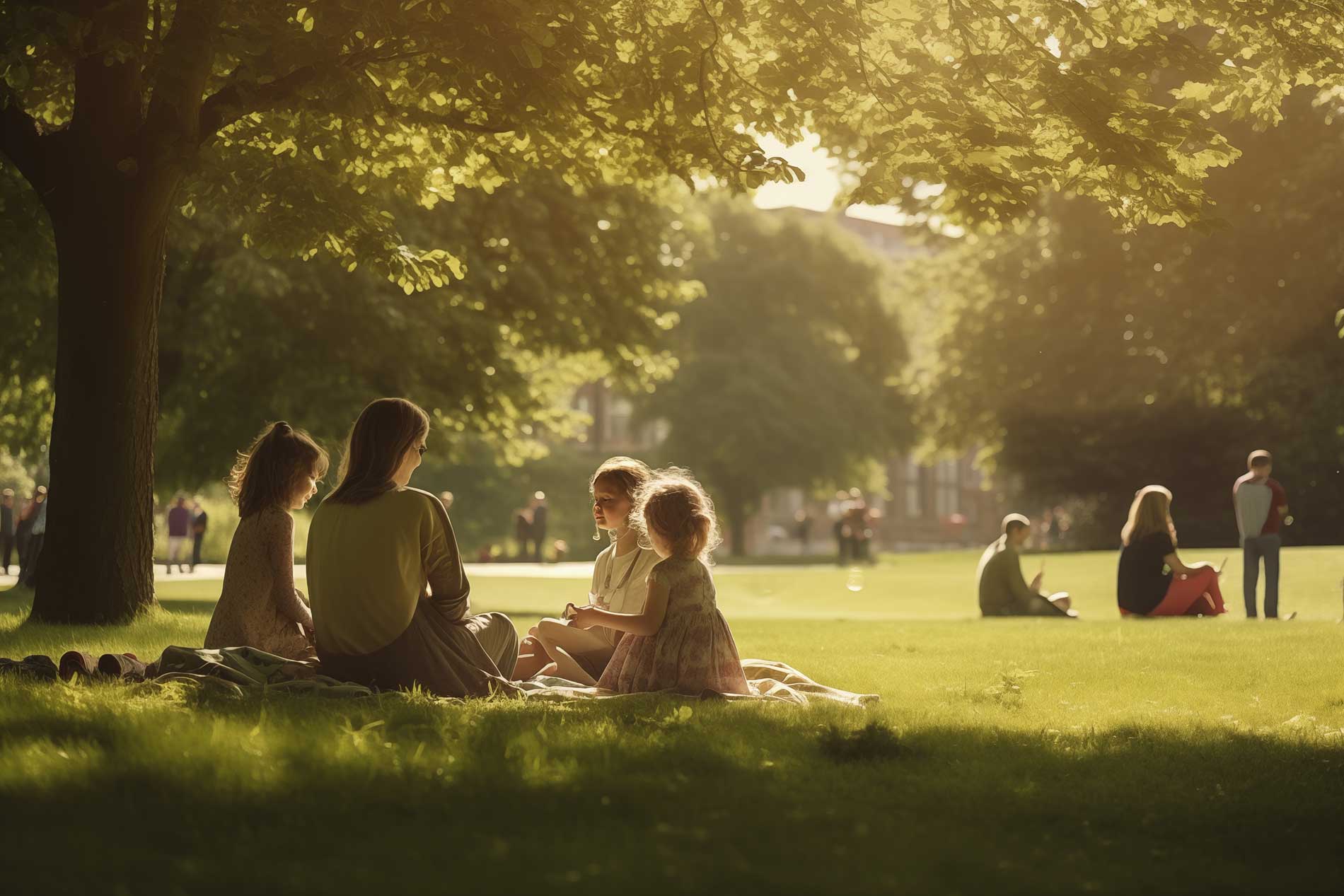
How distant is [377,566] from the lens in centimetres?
696

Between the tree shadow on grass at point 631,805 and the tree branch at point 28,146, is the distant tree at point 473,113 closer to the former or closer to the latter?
the tree branch at point 28,146

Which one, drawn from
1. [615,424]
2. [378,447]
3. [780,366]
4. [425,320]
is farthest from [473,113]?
[615,424]

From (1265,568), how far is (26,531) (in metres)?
20.3

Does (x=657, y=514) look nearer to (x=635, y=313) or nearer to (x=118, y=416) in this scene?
(x=118, y=416)

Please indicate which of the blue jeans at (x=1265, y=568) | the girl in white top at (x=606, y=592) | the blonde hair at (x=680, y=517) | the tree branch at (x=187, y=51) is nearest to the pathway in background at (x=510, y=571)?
the blue jeans at (x=1265, y=568)

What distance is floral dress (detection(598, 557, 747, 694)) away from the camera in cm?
754

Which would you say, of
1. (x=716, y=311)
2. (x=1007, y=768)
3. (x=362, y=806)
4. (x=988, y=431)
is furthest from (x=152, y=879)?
(x=716, y=311)

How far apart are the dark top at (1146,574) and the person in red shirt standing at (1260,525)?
1.85m

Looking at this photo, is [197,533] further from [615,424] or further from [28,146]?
[615,424]

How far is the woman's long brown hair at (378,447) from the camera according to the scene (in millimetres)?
7004

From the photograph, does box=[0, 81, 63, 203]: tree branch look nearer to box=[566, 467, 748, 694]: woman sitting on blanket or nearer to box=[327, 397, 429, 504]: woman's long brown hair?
box=[327, 397, 429, 504]: woman's long brown hair

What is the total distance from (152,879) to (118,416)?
799 cm

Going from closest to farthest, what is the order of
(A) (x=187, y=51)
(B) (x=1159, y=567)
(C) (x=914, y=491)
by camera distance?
(A) (x=187, y=51)
(B) (x=1159, y=567)
(C) (x=914, y=491)

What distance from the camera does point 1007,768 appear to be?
19.2 ft
